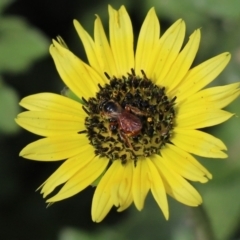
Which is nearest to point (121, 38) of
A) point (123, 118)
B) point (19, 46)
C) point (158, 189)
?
point (123, 118)

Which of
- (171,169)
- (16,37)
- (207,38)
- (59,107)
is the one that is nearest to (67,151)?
(59,107)

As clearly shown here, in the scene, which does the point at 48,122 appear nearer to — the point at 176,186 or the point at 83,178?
the point at 83,178

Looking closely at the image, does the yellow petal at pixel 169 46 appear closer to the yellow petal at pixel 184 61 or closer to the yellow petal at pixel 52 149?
the yellow petal at pixel 184 61

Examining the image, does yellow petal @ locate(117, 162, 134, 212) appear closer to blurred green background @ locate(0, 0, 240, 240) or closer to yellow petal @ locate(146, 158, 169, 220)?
yellow petal @ locate(146, 158, 169, 220)

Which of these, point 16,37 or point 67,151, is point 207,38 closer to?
point 16,37

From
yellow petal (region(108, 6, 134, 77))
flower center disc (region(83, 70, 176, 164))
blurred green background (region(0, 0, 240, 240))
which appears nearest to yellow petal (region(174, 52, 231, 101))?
flower center disc (region(83, 70, 176, 164))

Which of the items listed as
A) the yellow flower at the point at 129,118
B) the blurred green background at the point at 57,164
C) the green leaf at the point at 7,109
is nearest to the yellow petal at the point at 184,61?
the yellow flower at the point at 129,118
